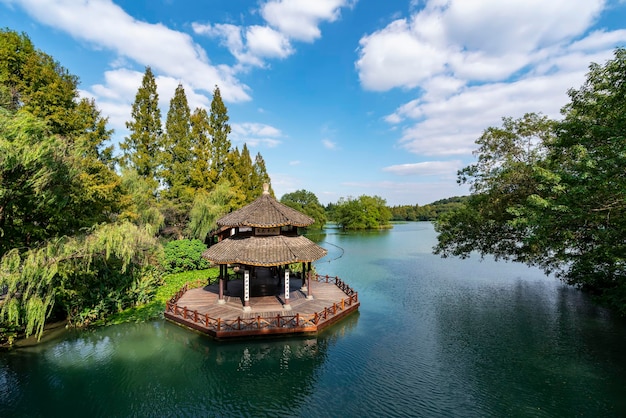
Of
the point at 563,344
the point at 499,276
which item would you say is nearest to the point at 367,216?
the point at 499,276

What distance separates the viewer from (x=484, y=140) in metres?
19.0

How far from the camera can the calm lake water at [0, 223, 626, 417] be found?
914cm

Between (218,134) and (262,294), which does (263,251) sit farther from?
(218,134)

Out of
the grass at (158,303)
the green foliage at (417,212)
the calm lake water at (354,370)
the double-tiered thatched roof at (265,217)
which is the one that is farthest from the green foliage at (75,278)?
the green foliage at (417,212)

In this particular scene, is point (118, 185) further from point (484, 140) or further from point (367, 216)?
point (367, 216)

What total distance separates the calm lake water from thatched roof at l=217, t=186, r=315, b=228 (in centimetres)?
585

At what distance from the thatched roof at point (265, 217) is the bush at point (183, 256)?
31.0ft

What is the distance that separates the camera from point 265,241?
16312mm

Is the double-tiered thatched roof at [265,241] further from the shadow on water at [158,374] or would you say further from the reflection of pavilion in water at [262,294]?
the shadow on water at [158,374]

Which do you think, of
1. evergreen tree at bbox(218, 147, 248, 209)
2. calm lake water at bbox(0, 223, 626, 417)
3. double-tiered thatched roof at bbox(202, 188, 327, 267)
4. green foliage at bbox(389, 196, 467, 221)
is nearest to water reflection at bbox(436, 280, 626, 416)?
calm lake water at bbox(0, 223, 626, 417)

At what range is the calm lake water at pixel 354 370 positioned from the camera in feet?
30.0

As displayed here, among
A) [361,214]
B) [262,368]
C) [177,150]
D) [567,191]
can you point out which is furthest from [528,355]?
[361,214]

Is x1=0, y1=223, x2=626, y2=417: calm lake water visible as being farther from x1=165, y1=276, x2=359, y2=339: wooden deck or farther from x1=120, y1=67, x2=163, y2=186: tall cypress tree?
x1=120, y1=67, x2=163, y2=186: tall cypress tree

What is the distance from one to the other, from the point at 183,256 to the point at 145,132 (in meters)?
12.2
